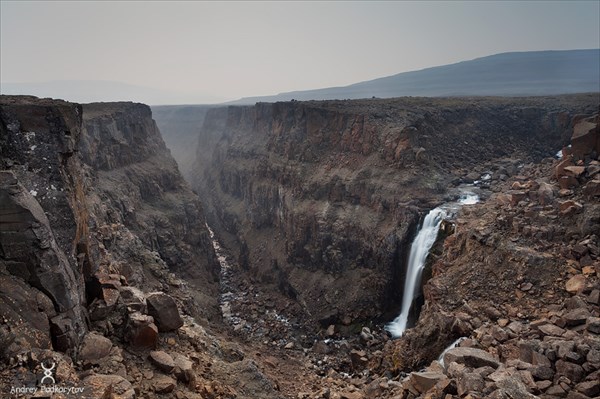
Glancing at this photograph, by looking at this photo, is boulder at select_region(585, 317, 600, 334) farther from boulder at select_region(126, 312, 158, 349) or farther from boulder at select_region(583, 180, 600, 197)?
boulder at select_region(126, 312, 158, 349)

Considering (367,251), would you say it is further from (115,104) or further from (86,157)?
(115,104)

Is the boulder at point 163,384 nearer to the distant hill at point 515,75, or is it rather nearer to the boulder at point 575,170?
the boulder at point 575,170

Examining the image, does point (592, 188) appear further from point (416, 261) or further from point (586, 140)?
point (416, 261)

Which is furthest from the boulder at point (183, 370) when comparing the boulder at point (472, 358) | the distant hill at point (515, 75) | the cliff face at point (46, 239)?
the distant hill at point (515, 75)

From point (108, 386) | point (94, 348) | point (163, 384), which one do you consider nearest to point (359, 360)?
point (163, 384)

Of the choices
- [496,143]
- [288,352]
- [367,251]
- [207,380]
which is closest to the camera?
[207,380]

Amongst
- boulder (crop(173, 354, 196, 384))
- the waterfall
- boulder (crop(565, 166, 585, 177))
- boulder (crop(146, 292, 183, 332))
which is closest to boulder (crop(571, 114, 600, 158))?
boulder (crop(565, 166, 585, 177))

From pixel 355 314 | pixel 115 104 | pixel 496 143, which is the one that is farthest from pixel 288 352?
pixel 115 104
